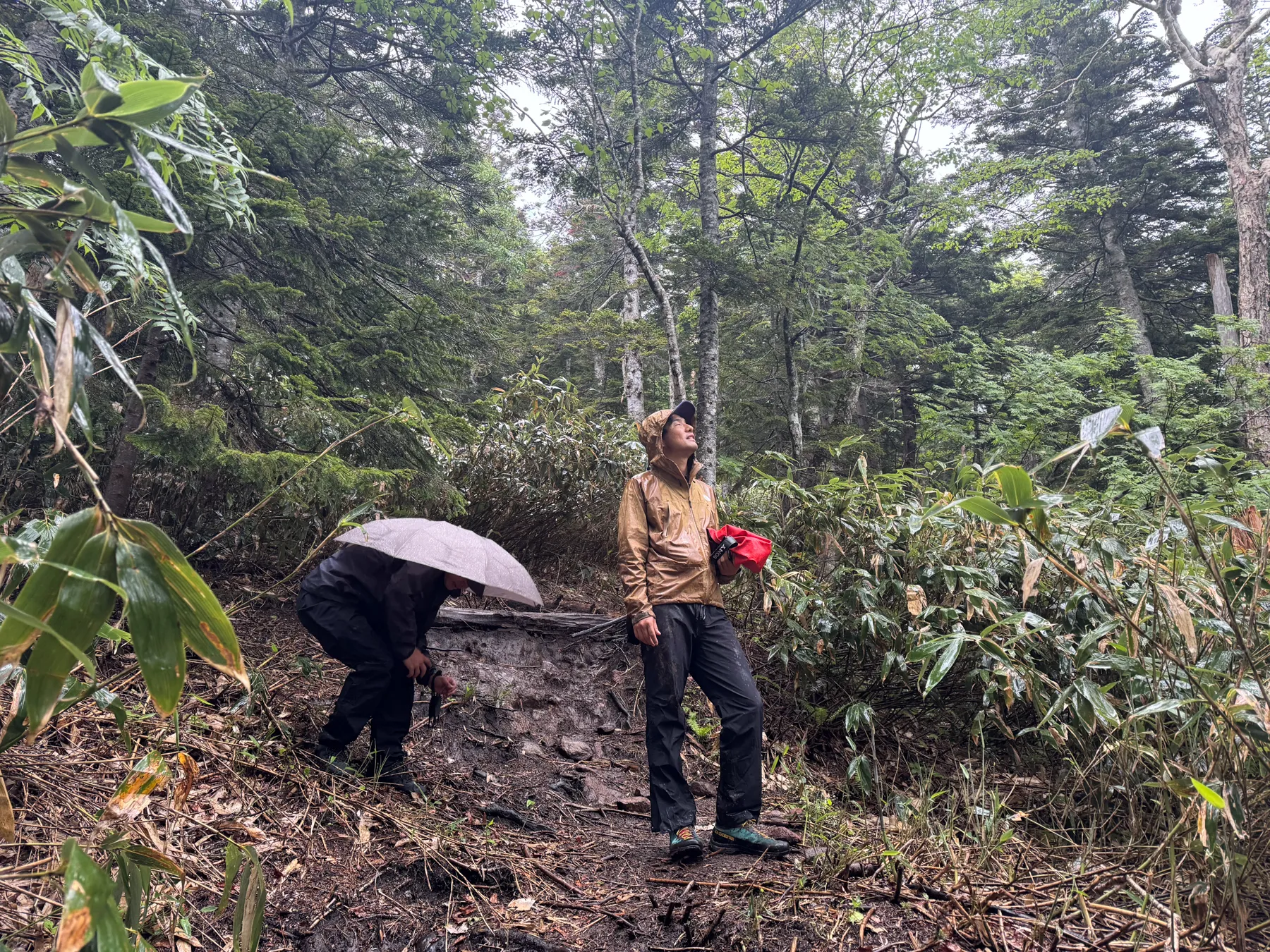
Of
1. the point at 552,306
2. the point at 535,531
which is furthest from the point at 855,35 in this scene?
the point at 535,531

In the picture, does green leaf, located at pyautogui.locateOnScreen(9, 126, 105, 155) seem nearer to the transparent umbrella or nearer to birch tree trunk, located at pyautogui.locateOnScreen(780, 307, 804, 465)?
the transparent umbrella

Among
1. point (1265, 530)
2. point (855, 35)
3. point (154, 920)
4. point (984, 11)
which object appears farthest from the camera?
point (984, 11)

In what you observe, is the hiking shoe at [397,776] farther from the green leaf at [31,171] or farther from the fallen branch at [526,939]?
the green leaf at [31,171]

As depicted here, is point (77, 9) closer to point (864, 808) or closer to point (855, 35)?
point (864, 808)

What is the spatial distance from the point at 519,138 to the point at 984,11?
10.8 m

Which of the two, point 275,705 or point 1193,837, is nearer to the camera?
point 1193,837

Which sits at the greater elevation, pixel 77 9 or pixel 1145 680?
pixel 77 9

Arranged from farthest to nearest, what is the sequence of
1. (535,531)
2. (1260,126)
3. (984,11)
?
(1260,126)
(984,11)
(535,531)

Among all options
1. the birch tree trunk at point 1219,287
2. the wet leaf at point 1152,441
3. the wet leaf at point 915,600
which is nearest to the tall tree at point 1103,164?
the birch tree trunk at point 1219,287

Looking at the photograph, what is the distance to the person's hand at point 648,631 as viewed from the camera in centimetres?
346

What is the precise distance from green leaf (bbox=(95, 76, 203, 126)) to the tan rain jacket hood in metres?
2.86

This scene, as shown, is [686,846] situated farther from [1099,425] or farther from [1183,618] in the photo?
[1099,425]

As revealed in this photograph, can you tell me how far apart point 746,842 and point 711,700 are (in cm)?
66

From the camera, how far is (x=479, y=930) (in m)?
2.62
